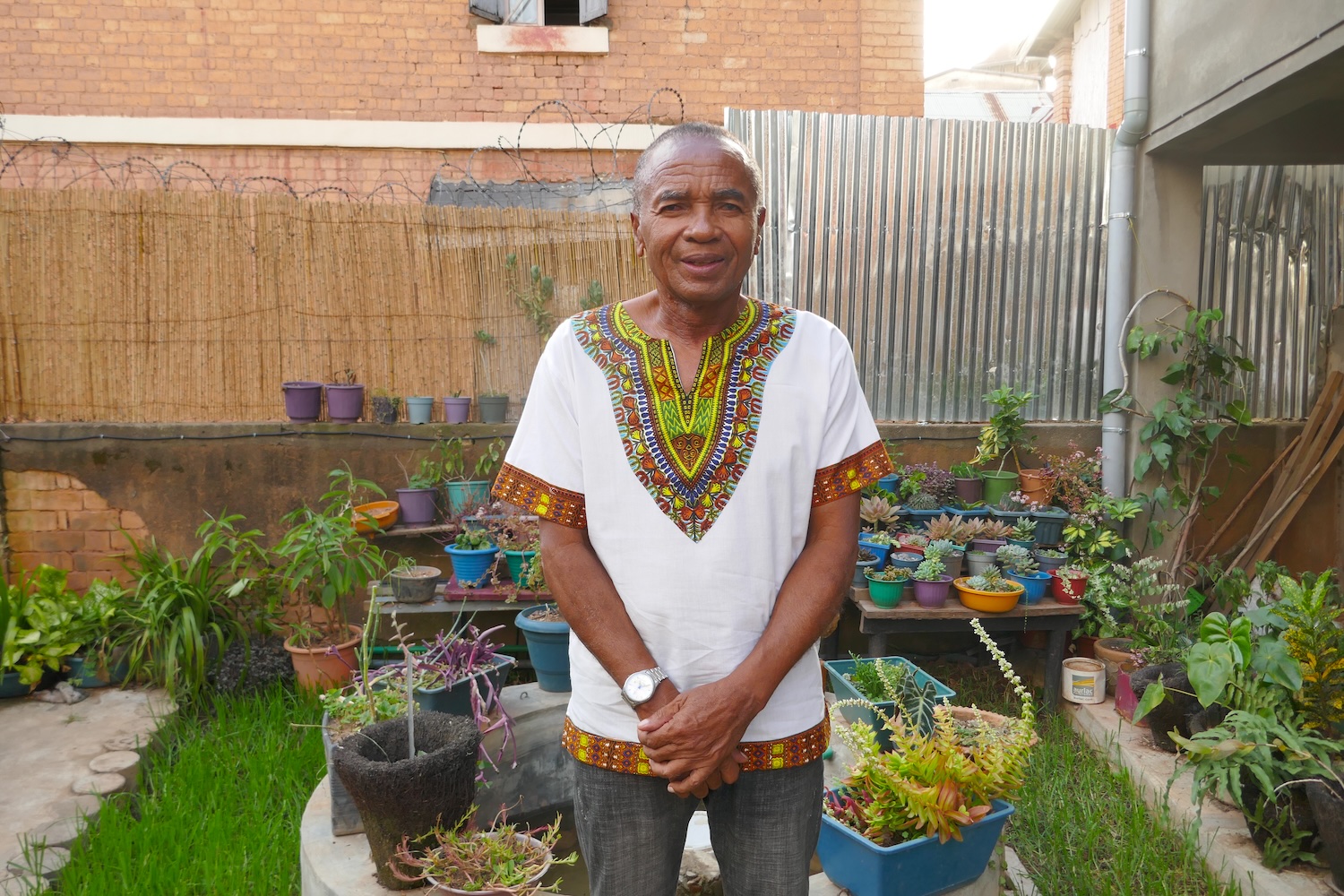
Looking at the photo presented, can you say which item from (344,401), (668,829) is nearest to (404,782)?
(668,829)

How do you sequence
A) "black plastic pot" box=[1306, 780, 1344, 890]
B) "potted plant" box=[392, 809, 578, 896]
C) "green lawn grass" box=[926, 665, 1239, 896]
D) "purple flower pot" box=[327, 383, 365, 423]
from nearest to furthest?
1. "potted plant" box=[392, 809, 578, 896]
2. "black plastic pot" box=[1306, 780, 1344, 890]
3. "green lawn grass" box=[926, 665, 1239, 896]
4. "purple flower pot" box=[327, 383, 365, 423]

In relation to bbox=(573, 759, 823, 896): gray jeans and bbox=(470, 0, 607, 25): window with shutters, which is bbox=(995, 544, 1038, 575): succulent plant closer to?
bbox=(573, 759, 823, 896): gray jeans

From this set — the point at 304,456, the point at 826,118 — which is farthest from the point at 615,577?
the point at 826,118

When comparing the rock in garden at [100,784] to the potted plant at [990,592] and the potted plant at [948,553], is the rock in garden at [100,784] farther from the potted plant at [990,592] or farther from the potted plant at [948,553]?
the potted plant at [990,592]

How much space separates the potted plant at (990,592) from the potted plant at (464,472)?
2.57 meters

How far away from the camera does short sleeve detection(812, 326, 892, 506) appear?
63.3 inches

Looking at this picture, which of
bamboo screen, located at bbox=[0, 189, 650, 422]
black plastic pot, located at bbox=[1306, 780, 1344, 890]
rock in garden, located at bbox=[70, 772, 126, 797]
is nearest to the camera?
black plastic pot, located at bbox=[1306, 780, 1344, 890]

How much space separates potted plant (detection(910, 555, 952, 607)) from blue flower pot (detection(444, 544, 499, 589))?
212cm

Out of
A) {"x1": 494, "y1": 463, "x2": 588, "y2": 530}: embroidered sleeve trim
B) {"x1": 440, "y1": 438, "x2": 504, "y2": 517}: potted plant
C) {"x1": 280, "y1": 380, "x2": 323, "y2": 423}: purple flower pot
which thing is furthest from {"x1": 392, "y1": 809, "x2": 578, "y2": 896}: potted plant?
{"x1": 280, "y1": 380, "x2": 323, "y2": 423}: purple flower pot

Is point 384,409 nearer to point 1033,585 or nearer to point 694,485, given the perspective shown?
point 1033,585

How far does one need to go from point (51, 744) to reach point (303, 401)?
2.05 meters

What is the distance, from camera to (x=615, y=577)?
1.59 m

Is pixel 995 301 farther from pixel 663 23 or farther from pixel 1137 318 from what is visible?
pixel 663 23

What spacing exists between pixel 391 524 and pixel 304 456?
68 cm
